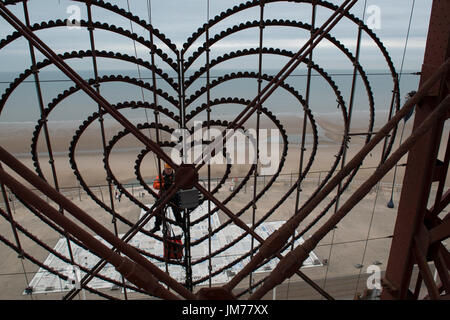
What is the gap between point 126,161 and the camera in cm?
1883

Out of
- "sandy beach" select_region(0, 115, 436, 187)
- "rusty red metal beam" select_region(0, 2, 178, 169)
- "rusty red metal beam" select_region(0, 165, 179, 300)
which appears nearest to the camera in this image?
"rusty red metal beam" select_region(0, 165, 179, 300)

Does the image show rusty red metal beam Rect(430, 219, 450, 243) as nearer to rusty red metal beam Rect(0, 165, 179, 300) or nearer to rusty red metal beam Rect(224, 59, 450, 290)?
rusty red metal beam Rect(224, 59, 450, 290)

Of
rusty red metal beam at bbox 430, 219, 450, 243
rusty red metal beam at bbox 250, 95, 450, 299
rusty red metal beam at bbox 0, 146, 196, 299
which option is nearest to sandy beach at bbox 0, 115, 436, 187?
rusty red metal beam at bbox 430, 219, 450, 243

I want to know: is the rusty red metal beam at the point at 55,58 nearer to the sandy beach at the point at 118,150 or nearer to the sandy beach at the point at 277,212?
the sandy beach at the point at 277,212

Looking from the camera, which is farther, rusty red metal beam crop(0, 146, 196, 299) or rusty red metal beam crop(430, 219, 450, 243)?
rusty red metal beam crop(430, 219, 450, 243)

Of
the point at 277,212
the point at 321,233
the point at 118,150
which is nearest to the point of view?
the point at 321,233

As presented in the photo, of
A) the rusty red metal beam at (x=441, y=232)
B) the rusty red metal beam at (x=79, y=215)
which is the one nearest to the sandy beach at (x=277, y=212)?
the rusty red metal beam at (x=441, y=232)

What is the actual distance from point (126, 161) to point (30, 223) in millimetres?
8151

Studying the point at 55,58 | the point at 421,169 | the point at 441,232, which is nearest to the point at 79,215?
the point at 55,58

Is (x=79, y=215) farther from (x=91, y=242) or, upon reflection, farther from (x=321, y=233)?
(x=321, y=233)

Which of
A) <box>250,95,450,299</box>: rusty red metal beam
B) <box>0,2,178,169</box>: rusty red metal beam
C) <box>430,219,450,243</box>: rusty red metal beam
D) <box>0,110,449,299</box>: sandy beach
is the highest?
<box>0,2,178,169</box>: rusty red metal beam

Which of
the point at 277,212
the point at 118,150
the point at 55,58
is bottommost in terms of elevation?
the point at 118,150
